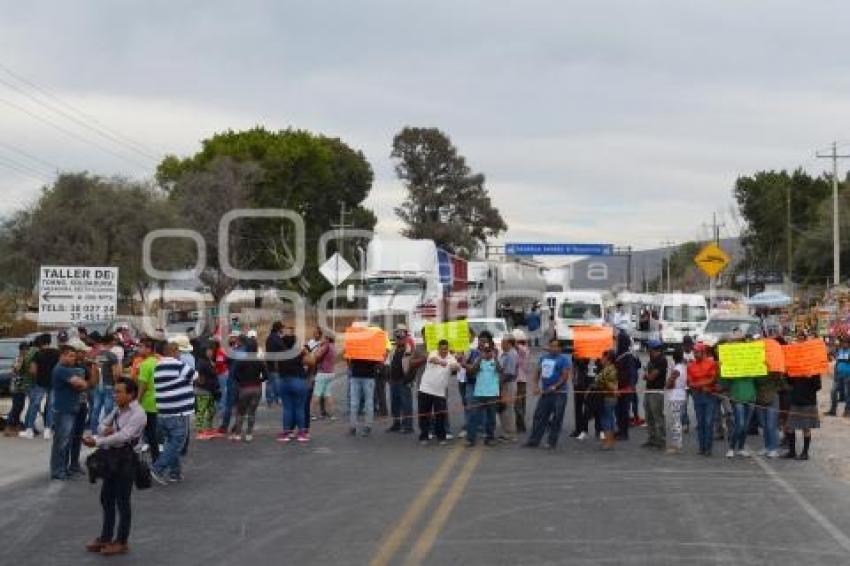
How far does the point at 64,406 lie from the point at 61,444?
0.45m

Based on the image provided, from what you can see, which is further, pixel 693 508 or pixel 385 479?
pixel 385 479

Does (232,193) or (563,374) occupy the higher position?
(232,193)

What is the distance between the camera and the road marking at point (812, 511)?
33.1 feet

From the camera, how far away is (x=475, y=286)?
5406 centimetres

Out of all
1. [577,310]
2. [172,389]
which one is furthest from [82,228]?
[172,389]

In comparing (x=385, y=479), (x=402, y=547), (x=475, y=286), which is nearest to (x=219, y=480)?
(x=385, y=479)

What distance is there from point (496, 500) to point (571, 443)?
558 cm

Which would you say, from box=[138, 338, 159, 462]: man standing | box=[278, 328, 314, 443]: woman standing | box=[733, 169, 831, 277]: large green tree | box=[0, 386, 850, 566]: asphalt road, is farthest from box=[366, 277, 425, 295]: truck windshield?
box=[733, 169, 831, 277]: large green tree

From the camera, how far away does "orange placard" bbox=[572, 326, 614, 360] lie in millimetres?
18156

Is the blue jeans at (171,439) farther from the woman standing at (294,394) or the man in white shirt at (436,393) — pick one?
the man in white shirt at (436,393)

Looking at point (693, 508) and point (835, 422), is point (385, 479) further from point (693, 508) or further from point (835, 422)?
point (835, 422)

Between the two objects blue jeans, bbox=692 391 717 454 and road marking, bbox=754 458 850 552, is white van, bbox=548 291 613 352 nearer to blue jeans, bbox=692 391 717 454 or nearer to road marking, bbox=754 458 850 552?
blue jeans, bbox=692 391 717 454

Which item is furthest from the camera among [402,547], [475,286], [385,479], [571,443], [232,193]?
[232,193]

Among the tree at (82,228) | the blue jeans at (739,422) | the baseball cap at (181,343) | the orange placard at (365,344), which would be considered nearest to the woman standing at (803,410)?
the blue jeans at (739,422)
